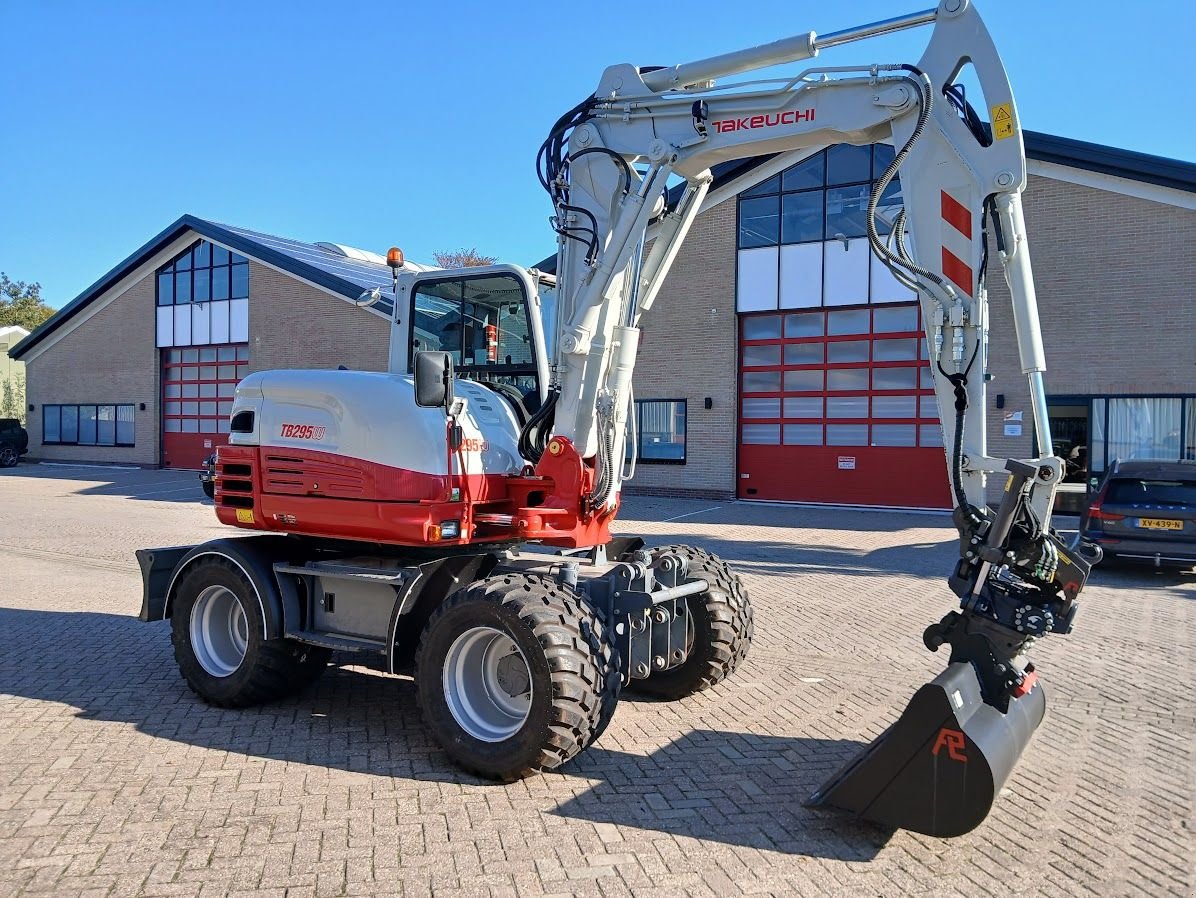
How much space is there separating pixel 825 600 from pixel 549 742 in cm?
592

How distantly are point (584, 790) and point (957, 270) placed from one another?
3.19 metres

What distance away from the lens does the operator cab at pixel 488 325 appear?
6121 mm

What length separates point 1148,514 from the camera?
1153 cm

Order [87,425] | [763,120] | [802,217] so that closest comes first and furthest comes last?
[763,120] < [802,217] < [87,425]

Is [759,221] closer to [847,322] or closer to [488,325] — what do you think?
[847,322]

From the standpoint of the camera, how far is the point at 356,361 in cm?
2708

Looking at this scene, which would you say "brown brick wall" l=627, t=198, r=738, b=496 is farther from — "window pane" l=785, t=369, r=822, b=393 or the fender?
the fender

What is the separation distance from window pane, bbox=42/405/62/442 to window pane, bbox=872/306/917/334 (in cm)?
3032

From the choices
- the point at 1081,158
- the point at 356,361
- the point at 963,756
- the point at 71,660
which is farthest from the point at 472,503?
the point at 356,361

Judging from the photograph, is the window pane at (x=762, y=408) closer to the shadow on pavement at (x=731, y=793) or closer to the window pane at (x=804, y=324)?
the window pane at (x=804, y=324)

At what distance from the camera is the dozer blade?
3.96 metres

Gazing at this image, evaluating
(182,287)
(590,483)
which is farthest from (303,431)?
(182,287)

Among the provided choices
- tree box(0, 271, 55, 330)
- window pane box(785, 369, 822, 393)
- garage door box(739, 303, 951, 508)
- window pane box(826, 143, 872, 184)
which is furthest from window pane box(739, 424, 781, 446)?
tree box(0, 271, 55, 330)

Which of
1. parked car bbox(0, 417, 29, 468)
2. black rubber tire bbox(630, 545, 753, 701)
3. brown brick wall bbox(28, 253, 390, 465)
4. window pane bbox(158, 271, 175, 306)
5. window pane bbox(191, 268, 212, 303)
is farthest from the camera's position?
parked car bbox(0, 417, 29, 468)
